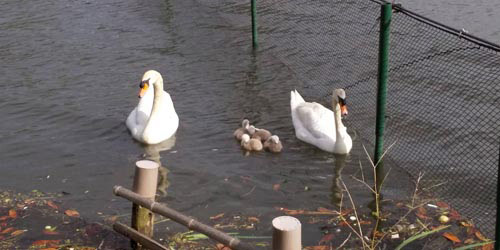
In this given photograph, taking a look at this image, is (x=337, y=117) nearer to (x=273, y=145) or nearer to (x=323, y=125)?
(x=323, y=125)

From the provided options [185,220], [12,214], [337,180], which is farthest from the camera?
[337,180]

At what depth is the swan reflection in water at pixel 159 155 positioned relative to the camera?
7164 millimetres

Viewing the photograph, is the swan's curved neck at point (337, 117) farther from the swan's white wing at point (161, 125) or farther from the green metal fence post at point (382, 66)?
the swan's white wing at point (161, 125)

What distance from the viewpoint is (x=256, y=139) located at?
25.8 feet

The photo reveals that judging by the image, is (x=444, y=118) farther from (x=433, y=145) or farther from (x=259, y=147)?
(x=259, y=147)

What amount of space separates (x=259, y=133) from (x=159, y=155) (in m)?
1.18

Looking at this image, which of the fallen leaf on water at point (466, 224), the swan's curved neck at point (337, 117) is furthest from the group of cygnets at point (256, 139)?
the fallen leaf on water at point (466, 224)

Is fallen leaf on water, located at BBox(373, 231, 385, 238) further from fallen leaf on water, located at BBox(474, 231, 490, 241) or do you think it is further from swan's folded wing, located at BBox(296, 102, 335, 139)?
swan's folded wing, located at BBox(296, 102, 335, 139)

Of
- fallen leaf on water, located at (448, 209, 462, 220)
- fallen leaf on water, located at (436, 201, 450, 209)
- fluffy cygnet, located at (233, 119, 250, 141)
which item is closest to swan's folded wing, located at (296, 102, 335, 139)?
fluffy cygnet, located at (233, 119, 250, 141)

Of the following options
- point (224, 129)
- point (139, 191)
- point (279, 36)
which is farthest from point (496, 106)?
point (139, 191)

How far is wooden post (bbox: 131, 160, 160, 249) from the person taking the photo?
5176 millimetres

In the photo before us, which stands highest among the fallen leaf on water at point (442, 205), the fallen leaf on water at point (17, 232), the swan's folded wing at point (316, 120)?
the swan's folded wing at point (316, 120)

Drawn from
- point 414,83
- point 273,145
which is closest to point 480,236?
point 273,145

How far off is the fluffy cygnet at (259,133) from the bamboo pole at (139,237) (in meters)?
2.84
